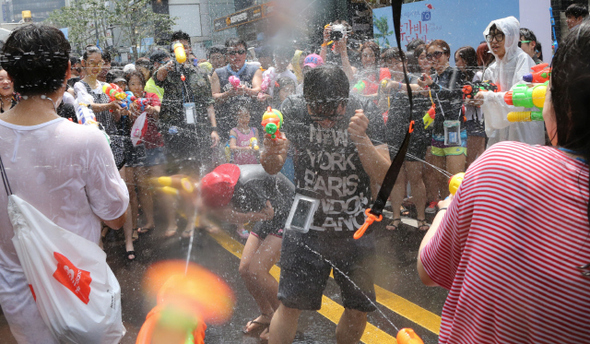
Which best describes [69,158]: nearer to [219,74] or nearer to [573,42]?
[573,42]

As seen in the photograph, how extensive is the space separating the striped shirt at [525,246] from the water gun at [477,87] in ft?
7.51

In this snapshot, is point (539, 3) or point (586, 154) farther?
point (539, 3)

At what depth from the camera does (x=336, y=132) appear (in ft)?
6.66

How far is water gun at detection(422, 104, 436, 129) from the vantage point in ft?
11.9

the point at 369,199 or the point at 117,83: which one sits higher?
the point at 117,83

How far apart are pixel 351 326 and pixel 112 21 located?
269 cm

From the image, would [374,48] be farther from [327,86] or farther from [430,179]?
[327,86]

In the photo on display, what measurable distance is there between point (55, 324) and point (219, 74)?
285cm

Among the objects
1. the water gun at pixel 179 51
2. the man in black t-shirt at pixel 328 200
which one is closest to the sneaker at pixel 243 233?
the water gun at pixel 179 51

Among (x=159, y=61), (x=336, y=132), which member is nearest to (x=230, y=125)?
(x=159, y=61)

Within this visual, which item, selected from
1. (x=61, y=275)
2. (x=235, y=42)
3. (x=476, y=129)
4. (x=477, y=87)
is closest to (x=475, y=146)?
(x=476, y=129)

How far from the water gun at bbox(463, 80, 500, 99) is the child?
1582 mm

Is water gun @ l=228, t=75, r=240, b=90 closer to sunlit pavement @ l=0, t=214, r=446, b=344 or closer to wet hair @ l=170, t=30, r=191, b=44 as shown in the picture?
wet hair @ l=170, t=30, r=191, b=44

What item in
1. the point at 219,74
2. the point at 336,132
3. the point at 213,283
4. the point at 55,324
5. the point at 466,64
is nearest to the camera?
the point at 55,324
